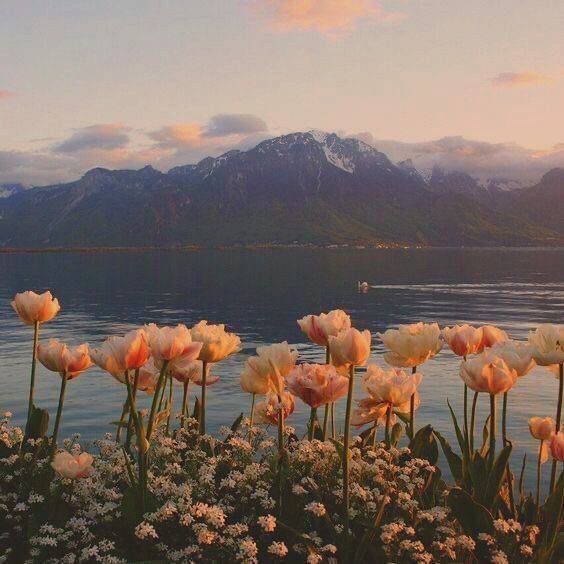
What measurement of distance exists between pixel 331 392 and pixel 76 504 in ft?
8.71

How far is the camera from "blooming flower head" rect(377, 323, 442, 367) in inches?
325

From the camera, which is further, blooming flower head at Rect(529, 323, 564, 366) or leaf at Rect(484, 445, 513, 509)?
blooming flower head at Rect(529, 323, 564, 366)

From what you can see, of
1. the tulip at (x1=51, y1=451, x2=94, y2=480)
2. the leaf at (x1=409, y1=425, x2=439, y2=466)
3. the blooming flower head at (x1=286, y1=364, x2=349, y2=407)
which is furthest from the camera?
the leaf at (x1=409, y1=425, x2=439, y2=466)

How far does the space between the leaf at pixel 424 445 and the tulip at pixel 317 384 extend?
2.17 meters

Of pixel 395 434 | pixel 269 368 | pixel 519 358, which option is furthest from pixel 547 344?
pixel 269 368

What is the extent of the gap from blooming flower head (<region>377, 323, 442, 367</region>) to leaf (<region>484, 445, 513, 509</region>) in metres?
1.40

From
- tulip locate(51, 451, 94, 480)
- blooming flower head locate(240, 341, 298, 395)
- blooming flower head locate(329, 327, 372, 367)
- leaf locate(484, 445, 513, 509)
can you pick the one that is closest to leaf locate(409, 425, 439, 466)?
leaf locate(484, 445, 513, 509)

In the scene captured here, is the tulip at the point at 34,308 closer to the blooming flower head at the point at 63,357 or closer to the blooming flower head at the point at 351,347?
the blooming flower head at the point at 63,357

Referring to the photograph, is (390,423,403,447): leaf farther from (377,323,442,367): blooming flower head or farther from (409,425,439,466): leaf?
(377,323,442,367): blooming flower head

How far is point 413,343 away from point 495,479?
163 centimetres

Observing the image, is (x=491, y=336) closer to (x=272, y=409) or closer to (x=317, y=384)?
(x=272, y=409)

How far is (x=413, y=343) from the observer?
8.27 metres

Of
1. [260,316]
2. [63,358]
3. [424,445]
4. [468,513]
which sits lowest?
[260,316]

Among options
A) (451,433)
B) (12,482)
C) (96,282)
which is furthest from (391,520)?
(96,282)
